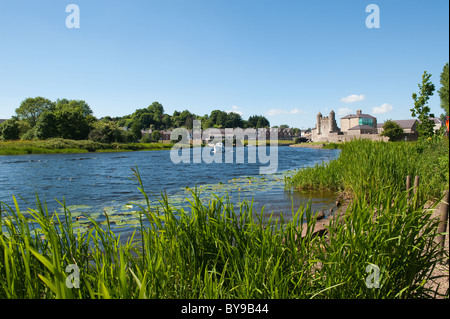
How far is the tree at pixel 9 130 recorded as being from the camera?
244ft

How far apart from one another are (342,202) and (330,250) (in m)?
10.0

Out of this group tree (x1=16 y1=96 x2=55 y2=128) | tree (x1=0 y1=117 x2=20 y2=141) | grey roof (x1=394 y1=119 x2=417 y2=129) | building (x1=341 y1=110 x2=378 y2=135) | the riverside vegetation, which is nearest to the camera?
the riverside vegetation

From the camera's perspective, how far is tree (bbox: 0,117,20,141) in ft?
244

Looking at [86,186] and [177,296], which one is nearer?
[177,296]

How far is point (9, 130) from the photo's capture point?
75188 millimetres

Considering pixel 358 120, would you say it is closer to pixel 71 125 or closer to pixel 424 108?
pixel 71 125

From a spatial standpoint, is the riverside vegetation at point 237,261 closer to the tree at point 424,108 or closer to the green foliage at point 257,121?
the tree at point 424,108

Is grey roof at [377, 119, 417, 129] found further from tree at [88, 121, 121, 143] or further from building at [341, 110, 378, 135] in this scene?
tree at [88, 121, 121, 143]

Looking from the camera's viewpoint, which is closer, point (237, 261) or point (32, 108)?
point (237, 261)
